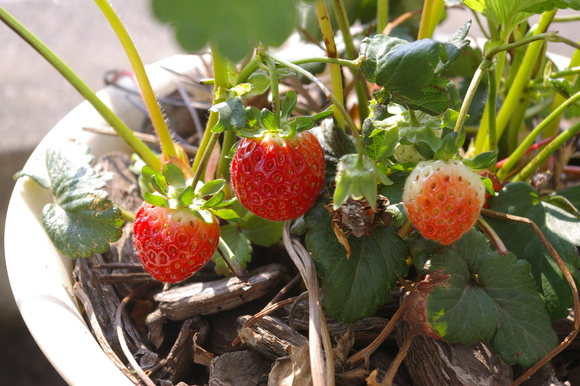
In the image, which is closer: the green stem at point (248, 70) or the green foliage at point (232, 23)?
the green foliage at point (232, 23)

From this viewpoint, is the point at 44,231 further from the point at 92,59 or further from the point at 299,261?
the point at 92,59

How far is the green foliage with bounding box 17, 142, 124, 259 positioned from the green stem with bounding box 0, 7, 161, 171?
0.05 m

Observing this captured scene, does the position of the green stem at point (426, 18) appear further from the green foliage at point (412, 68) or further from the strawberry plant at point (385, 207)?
the green foliage at point (412, 68)

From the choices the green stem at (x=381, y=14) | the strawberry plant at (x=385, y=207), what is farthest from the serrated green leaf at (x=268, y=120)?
the green stem at (x=381, y=14)

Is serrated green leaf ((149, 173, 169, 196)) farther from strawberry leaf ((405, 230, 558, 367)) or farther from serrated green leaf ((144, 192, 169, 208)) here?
strawberry leaf ((405, 230, 558, 367))

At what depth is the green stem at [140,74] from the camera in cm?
53

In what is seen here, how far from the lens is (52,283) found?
521 millimetres

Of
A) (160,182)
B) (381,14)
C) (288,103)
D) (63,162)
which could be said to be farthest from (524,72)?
(63,162)

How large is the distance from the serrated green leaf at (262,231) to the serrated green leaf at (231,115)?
7.4 inches

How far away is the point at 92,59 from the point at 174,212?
911 mm

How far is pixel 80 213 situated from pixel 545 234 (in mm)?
455

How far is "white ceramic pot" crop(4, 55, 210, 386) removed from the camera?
44 cm

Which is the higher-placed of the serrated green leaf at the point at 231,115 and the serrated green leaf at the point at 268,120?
the serrated green leaf at the point at 231,115

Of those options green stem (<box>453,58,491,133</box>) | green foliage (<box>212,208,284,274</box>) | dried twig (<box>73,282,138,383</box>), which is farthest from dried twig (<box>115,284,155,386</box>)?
green stem (<box>453,58,491,133</box>)
